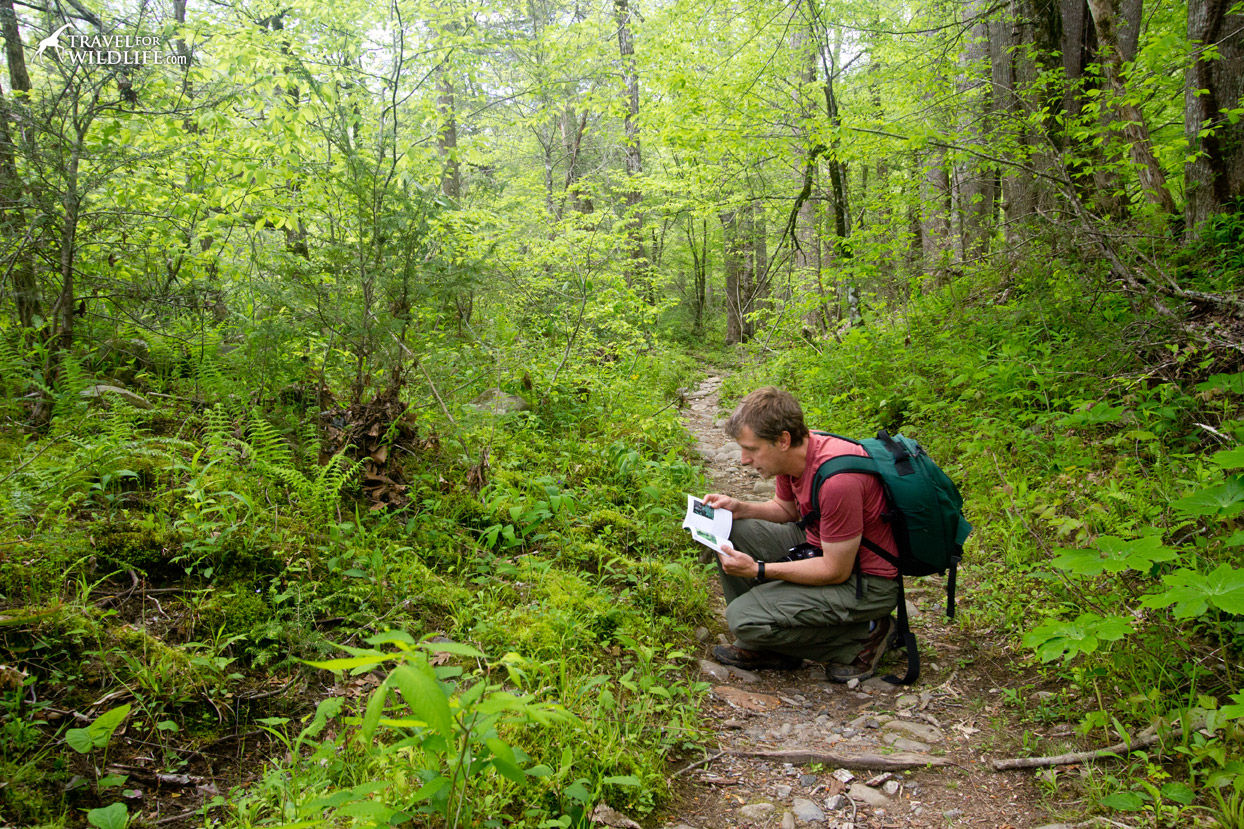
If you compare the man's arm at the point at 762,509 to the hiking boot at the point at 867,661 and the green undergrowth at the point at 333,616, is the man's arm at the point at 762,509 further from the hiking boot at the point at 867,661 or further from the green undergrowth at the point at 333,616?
the hiking boot at the point at 867,661

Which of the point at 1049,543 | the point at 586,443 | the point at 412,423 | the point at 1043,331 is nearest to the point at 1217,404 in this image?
the point at 1049,543

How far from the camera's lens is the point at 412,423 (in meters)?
5.21

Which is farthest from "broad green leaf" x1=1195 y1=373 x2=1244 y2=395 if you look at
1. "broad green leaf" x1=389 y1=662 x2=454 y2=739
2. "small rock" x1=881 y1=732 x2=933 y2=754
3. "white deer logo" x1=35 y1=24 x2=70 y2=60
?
"white deer logo" x1=35 y1=24 x2=70 y2=60

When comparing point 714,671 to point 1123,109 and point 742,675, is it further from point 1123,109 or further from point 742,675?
point 1123,109

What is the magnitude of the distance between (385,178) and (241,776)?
4.18 meters

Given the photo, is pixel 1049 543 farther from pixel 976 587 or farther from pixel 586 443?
pixel 586 443

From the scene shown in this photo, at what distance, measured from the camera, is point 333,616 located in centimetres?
343

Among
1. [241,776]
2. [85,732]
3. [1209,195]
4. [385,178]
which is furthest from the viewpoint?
[1209,195]

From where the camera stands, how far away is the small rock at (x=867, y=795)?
2.71m

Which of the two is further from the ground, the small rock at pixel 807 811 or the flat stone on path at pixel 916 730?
Result: the small rock at pixel 807 811

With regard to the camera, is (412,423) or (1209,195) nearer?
(412,423)

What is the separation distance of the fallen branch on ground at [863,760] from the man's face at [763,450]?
150 cm

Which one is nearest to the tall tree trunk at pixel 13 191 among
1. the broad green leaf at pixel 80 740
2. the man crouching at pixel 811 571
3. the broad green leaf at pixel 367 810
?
the broad green leaf at pixel 80 740

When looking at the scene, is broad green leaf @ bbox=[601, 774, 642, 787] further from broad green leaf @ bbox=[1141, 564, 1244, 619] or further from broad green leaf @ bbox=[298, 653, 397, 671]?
broad green leaf @ bbox=[1141, 564, 1244, 619]
